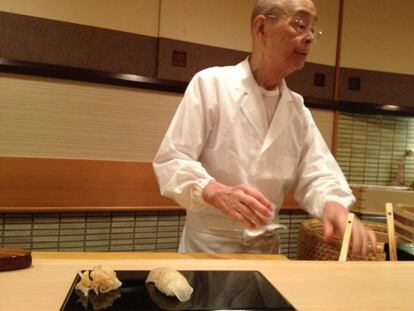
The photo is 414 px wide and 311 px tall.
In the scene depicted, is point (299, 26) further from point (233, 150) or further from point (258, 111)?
point (233, 150)

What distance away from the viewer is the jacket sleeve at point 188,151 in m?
1.08

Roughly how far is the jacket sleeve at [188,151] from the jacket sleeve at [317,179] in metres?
0.40

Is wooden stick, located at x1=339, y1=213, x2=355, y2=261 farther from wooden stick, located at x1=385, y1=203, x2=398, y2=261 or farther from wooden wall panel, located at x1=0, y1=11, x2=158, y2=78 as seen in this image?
wooden wall panel, located at x1=0, y1=11, x2=158, y2=78

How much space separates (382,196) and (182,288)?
2.17 metres

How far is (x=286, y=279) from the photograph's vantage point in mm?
768

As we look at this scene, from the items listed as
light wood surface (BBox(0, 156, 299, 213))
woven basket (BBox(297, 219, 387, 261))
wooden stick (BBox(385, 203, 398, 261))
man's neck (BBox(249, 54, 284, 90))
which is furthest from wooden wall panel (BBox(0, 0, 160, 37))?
wooden stick (BBox(385, 203, 398, 261))

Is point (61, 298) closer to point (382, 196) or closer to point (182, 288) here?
point (182, 288)

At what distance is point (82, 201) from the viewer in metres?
2.10

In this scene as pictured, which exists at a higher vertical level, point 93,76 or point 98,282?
point 93,76

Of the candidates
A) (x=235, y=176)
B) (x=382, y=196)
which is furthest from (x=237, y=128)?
(x=382, y=196)

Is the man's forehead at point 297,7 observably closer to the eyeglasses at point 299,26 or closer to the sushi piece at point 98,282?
the eyeglasses at point 299,26

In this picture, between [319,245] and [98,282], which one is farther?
[319,245]

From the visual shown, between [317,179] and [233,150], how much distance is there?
0.34 metres

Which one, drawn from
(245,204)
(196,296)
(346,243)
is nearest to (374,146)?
(346,243)
